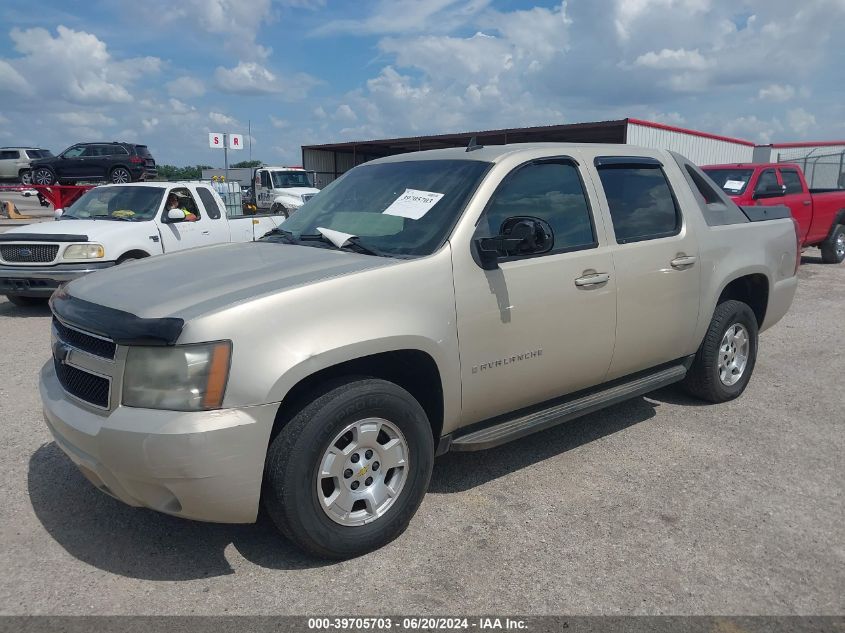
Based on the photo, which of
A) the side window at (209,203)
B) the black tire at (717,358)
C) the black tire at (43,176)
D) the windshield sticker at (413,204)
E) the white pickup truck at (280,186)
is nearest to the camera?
the windshield sticker at (413,204)

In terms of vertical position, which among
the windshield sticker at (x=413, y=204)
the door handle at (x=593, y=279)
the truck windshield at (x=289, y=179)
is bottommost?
the door handle at (x=593, y=279)

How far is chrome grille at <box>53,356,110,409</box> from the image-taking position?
2787mm

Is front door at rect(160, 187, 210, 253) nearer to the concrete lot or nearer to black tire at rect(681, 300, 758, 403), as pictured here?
the concrete lot

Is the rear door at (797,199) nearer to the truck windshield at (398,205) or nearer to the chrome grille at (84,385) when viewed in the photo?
the truck windshield at (398,205)

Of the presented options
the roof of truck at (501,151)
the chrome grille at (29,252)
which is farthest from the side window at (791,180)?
the chrome grille at (29,252)

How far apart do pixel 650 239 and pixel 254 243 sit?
2486mm

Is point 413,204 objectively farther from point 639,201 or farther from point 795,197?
point 795,197

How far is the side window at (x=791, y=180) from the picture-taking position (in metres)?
12.4

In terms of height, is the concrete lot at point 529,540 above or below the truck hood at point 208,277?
below

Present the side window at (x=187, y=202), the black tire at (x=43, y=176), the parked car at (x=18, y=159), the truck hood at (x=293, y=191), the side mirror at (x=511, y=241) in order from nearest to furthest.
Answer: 1. the side mirror at (x=511, y=241)
2. the side window at (x=187, y=202)
3. the truck hood at (x=293, y=191)
4. the black tire at (x=43, y=176)
5. the parked car at (x=18, y=159)

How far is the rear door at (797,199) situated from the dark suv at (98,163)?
23341 millimetres

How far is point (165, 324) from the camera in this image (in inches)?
103

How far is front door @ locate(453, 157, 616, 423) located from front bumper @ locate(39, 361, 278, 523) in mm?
A: 1145

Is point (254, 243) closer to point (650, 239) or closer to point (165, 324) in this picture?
point (165, 324)
